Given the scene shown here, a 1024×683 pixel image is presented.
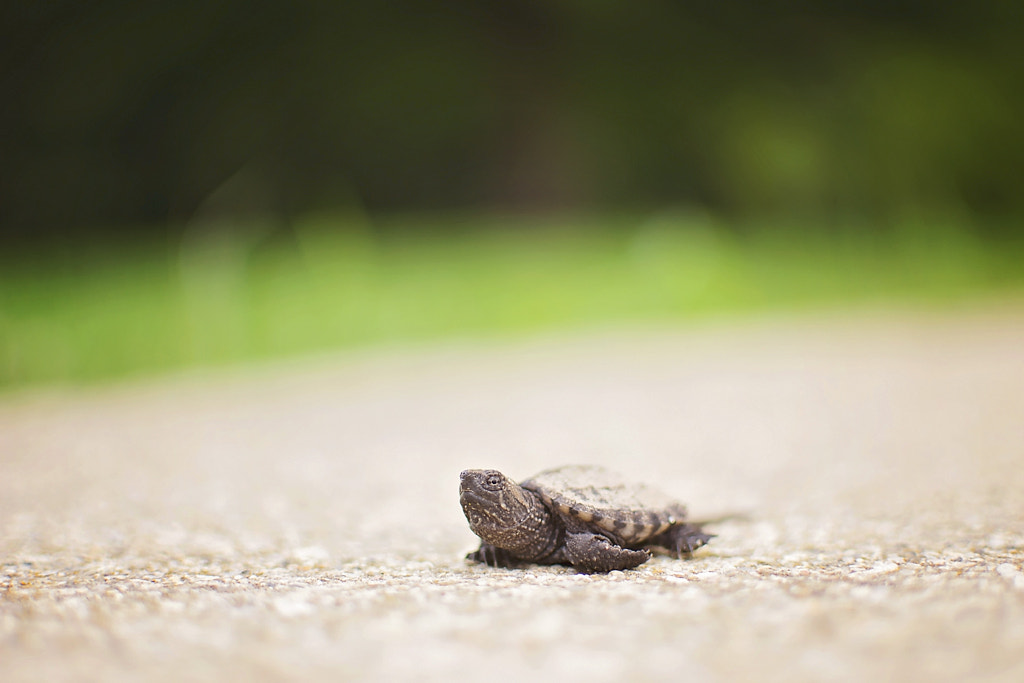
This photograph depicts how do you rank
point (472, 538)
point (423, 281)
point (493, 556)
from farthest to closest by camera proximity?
1. point (423, 281)
2. point (472, 538)
3. point (493, 556)

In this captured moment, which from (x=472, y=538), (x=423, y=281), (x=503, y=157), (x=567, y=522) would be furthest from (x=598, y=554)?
(x=503, y=157)

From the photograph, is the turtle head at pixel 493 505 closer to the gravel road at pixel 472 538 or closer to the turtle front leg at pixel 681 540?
the gravel road at pixel 472 538

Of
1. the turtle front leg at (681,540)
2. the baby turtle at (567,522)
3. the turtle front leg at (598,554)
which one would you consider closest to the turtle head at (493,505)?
the baby turtle at (567,522)

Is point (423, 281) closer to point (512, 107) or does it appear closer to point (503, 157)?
point (503, 157)

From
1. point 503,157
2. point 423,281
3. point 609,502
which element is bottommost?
point 609,502

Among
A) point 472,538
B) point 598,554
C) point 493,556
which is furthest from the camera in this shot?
point 472,538

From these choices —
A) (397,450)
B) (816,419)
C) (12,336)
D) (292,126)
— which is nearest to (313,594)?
(397,450)

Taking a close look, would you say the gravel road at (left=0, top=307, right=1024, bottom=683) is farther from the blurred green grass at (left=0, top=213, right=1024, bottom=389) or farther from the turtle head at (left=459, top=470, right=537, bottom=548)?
the blurred green grass at (left=0, top=213, right=1024, bottom=389)
